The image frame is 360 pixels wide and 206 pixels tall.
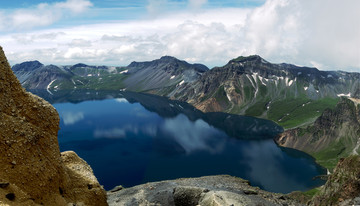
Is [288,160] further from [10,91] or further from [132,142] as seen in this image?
[10,91]

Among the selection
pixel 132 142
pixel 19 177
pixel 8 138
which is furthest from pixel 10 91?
pixel 132 142

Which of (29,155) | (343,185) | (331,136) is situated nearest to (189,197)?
(29,155)

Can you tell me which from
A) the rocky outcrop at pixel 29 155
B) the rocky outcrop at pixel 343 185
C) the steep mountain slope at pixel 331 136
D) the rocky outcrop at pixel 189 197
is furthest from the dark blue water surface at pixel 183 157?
the rocky outcrop at pixel 29 155

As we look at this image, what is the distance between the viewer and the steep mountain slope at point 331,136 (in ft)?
495

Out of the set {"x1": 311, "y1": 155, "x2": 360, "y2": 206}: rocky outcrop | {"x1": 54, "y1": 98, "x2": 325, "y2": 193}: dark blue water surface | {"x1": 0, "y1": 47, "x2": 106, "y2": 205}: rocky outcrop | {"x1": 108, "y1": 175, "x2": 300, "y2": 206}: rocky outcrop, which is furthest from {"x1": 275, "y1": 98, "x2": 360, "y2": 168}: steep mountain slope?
{"x1": 0, "y1": 47, "x2": 106, "y2": 205}: rocky outcrop

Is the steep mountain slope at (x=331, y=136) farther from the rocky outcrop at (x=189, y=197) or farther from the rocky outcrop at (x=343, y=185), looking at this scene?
the rocky outcrop at (x=189, y=197)

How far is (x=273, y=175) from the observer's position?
389ft

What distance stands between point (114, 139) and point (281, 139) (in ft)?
419

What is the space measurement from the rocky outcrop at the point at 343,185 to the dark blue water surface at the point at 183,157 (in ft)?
134

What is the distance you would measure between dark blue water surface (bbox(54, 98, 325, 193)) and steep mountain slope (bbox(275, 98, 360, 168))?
32.5 ft

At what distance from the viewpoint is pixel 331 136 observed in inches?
6604

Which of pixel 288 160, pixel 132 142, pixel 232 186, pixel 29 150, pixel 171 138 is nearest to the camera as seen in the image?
pixel 29 150

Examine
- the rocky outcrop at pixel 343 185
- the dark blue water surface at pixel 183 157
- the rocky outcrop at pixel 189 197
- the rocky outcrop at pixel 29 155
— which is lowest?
the dark blue water surface at pixel 183 157

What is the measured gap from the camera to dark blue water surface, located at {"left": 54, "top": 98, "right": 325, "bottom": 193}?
111 metres
